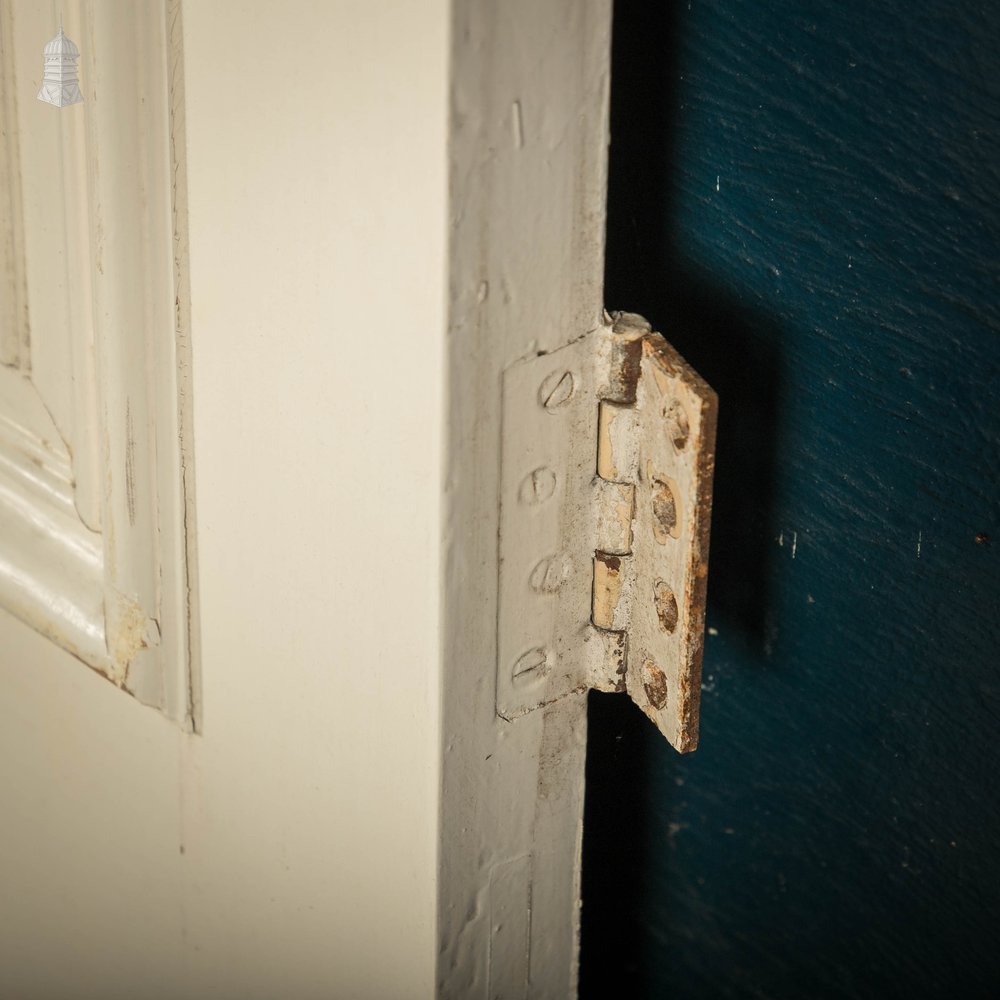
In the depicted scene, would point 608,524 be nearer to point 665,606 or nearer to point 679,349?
point 665,606

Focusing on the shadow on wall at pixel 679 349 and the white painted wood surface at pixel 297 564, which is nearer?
the white painted wood surface at pixel 297 564

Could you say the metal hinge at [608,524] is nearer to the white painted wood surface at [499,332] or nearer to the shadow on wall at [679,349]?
the white painted wood surface at [499,332]

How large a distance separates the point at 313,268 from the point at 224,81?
0.30 ft

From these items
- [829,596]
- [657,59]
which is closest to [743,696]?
[829,596]

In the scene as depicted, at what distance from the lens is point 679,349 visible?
30.5 inches

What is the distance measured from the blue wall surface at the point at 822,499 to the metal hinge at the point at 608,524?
0.16 m

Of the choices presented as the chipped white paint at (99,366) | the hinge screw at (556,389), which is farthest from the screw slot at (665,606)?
the chipped white paint at (99,366)

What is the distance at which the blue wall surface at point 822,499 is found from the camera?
0.71 metres

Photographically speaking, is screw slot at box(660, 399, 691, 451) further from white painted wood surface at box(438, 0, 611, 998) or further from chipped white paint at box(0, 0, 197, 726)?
chipped white paint at box(0, 0, 197, 726)

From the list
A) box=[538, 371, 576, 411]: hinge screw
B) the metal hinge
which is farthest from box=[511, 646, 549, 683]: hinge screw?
box=[538, 371, 576, 411]: hinge screw

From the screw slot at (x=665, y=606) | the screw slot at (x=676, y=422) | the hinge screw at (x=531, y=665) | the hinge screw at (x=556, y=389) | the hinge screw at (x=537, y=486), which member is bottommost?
the hinge screw at (x=531, y=665)

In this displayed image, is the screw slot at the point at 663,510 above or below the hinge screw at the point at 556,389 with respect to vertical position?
below

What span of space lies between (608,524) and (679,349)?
203mm

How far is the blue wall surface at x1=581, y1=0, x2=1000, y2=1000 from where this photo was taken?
2.33 feet
